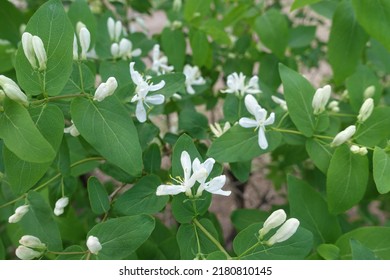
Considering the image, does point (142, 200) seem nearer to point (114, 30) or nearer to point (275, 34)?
point (114, 30)

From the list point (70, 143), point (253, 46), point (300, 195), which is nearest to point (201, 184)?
point (300, 195)

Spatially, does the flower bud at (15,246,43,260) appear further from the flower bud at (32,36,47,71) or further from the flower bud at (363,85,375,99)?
the flower bud at (363,85,375,99)

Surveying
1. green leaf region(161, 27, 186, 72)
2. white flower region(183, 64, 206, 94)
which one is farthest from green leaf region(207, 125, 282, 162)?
green leaf region(161, 27, 186, 72)

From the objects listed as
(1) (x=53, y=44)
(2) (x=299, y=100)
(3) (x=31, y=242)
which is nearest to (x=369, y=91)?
(2) (x=299, y=100)

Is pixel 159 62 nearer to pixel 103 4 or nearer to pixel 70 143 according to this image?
pixel 70 143

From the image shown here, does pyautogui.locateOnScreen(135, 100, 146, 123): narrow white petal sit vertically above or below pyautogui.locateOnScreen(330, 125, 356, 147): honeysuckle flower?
above

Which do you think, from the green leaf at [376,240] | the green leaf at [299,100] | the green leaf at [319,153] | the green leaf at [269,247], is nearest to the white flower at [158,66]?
the green leaf at [299,100]
